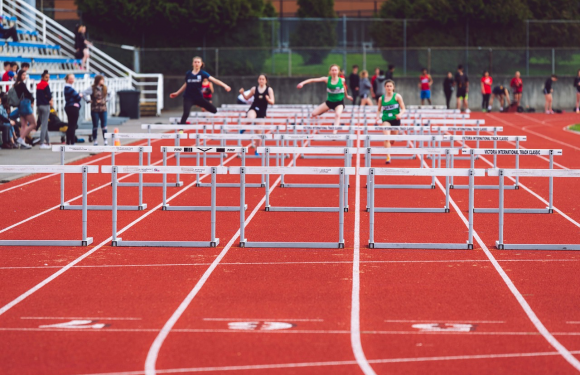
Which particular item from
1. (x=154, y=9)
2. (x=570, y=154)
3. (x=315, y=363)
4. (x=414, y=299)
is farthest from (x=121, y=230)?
(x=154, y=9)

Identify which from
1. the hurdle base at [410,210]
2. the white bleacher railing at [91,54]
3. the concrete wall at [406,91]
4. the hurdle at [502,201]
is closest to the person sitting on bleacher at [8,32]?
the white bleacher railing at [91,54]

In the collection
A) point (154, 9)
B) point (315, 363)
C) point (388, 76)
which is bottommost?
point (315, 363)

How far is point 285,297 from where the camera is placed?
7.71 meters

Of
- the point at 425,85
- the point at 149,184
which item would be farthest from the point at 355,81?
the point at 149,184

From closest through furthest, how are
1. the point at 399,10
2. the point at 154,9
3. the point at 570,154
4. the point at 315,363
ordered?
the point at 315,363 → the point at 570,154 → the point at 154,9 → the point at 399,10

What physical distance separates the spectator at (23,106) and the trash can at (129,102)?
1317 cm

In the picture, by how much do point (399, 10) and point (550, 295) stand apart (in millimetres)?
44412

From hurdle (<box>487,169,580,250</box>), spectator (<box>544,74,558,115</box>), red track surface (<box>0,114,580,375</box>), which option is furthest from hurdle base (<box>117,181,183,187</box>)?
spectator (<box>544,74,558,115</box>)

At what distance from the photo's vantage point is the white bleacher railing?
116 feet

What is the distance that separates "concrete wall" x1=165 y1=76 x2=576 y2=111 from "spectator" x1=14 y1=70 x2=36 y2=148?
22.2m

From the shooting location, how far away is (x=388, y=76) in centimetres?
4088

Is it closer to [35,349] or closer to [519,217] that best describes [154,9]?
[519,217]

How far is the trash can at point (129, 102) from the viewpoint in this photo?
113ft

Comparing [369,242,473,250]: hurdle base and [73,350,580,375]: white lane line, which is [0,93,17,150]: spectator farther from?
[73,350,580,375]: white lane line
